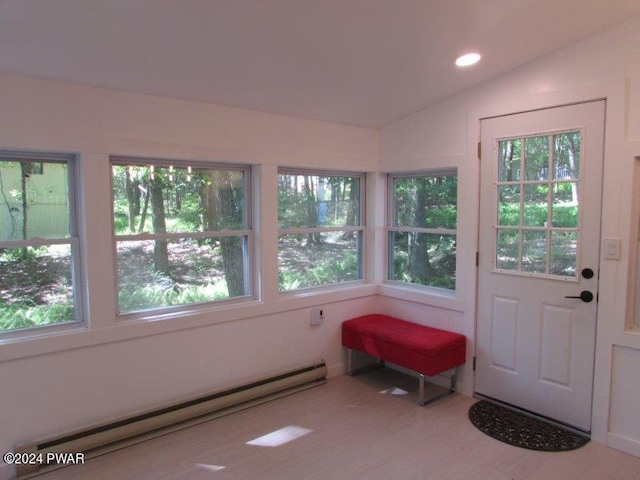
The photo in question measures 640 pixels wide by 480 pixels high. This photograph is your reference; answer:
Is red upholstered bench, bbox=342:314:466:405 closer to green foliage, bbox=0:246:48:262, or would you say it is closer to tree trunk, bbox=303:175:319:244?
tree trunk, bbox=303:175:319:244

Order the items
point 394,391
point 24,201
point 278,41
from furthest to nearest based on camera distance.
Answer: point 394,391, point 24,201, point 278,41

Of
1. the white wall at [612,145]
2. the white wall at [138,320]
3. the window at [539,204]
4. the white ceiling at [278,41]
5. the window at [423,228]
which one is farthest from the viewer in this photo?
the window at [423,228]

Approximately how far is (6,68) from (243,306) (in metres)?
1.97

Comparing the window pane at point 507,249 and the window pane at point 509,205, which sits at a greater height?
the window pane at point 509,205

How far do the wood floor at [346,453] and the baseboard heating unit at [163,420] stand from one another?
0.07 m

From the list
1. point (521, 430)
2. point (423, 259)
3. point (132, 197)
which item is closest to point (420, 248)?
point (423, 259)

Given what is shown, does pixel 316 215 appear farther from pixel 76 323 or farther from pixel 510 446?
pixel 510 446

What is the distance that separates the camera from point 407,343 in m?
3.15

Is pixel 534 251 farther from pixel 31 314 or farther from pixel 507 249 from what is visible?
pixel 31 314

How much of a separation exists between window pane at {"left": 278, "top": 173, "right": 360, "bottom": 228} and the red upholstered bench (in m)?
0.93

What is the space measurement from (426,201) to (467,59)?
126 cm

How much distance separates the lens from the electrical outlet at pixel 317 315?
353cm

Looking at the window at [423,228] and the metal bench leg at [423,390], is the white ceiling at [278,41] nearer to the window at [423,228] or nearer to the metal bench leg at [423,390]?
the window at [423,228]

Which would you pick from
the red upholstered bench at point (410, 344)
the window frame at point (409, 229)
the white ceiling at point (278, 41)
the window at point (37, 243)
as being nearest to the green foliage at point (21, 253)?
the window at point (37, 243)
